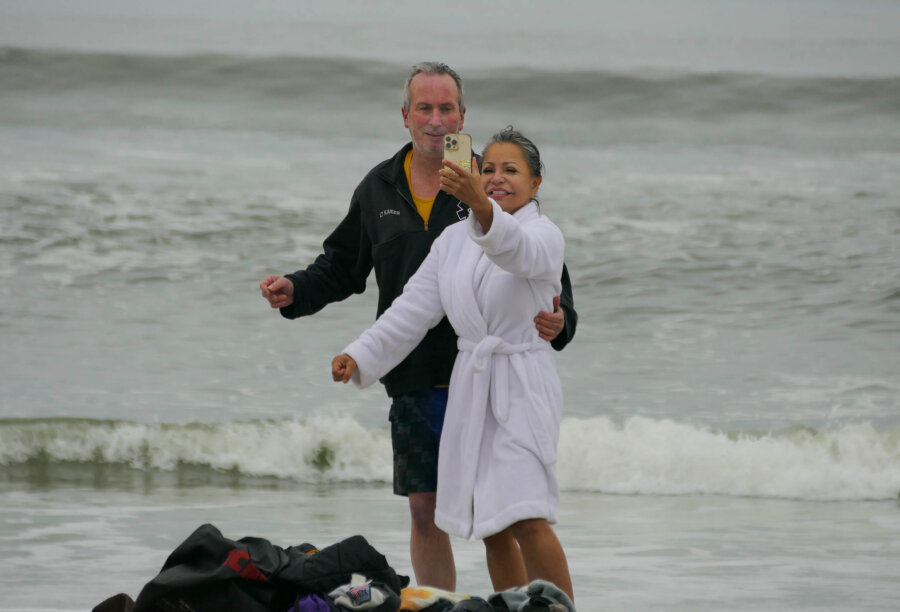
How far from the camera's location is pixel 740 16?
44.2 feet

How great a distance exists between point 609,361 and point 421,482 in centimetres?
595

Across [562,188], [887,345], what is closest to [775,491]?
[887,345]

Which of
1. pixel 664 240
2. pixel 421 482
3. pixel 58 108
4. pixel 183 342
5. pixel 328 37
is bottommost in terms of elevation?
pixel 421 482

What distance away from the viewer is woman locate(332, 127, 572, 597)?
8.73ft

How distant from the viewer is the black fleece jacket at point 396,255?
Result: 3006 mm

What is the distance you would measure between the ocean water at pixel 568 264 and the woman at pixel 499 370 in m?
1.07

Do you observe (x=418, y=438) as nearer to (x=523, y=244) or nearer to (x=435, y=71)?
(x=523, y=244)

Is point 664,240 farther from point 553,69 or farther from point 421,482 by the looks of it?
point 421,482

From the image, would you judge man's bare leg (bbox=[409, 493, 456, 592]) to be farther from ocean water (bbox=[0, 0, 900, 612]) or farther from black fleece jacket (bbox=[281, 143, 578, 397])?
ocean water (bbox=[0, 0, 900, 612])

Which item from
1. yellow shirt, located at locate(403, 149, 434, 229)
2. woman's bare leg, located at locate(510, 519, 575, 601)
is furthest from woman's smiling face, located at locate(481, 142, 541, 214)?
woman's bare leg, located at locate(510, 519, 575, 601)

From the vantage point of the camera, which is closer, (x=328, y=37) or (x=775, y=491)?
(x=775, y=491)

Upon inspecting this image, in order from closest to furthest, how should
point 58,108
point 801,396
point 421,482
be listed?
1. point 421,482
2. point 801,396
3. point 58,108

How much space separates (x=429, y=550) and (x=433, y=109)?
3.59ft

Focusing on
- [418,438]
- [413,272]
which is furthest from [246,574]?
[413,272]
